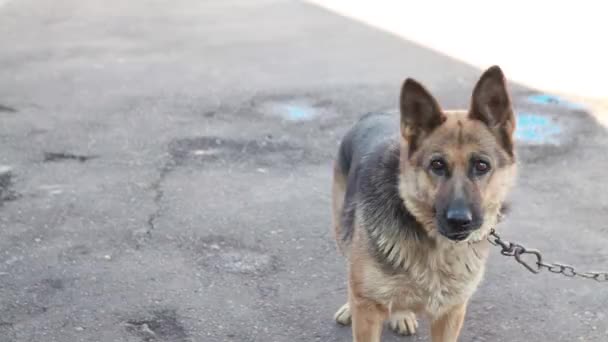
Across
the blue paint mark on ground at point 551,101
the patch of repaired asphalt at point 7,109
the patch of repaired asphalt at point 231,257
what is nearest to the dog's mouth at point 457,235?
the patch of repaired asphalt at point 231,257

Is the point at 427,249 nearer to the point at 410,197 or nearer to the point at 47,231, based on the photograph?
the point at 410,197

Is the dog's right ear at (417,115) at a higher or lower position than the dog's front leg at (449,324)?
higher

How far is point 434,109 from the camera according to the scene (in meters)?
3.65

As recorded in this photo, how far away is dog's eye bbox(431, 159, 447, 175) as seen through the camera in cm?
354

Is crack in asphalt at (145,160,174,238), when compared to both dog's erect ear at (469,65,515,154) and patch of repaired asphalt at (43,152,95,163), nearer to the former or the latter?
patch of repaired asphalt at (43,152,95,163)

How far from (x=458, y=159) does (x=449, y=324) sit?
907 mm

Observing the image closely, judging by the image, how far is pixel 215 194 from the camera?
6.26 metres

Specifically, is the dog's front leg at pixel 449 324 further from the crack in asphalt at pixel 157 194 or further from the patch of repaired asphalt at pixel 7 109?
the patch of repaired asphalt at pixel 7 109

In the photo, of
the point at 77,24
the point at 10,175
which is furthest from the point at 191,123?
the point at 77,24

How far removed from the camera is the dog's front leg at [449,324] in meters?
3.92

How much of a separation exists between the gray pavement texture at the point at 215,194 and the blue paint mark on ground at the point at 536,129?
0.39ft

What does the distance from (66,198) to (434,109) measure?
11.4 ft

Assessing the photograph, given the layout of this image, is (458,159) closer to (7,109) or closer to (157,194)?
(157,194)

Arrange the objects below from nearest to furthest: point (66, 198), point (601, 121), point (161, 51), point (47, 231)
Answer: point (47, 231) → point (66, 198) → point (601, 121) → point (161, 51)
